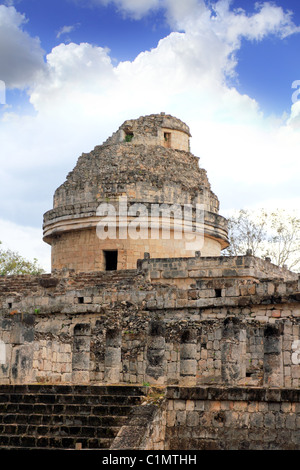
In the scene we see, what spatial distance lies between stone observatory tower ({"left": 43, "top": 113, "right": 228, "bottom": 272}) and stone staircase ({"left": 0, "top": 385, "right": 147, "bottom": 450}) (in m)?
11.1

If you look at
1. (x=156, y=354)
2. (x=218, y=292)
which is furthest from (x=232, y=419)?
(x=218, y=292)

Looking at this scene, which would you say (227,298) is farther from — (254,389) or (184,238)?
(184,238)

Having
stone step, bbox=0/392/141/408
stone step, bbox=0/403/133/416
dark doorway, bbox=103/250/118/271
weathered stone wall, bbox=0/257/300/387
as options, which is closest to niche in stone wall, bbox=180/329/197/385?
weathered stone wall, bbox=0/257/300/387

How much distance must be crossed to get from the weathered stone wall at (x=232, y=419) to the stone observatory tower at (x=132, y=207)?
1158cm

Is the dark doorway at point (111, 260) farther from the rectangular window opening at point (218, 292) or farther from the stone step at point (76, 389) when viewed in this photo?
the stone step at point (76, 389)

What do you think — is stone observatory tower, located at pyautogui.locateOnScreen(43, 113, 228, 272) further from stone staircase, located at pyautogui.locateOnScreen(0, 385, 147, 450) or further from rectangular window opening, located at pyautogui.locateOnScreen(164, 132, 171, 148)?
stone staircase, located at pyautogui.locateOnScreen(0, 385, 147, 450)

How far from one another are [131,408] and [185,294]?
5882 millimetres

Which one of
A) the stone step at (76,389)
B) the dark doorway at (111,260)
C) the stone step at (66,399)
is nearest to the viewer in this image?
the stone step at (66,399)

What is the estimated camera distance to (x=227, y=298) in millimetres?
16047

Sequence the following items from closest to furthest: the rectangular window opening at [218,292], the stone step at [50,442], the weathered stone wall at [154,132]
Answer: the stone step at [50,442] < the rectangular window opening at [218,292] < the weathered stone wall at [154,132]

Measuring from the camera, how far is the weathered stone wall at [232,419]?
1067 centimetres

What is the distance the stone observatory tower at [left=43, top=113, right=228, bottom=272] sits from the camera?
899 inches

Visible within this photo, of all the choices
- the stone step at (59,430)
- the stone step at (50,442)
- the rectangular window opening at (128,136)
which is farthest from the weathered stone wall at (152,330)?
the rectangular window opening at (128,136)
